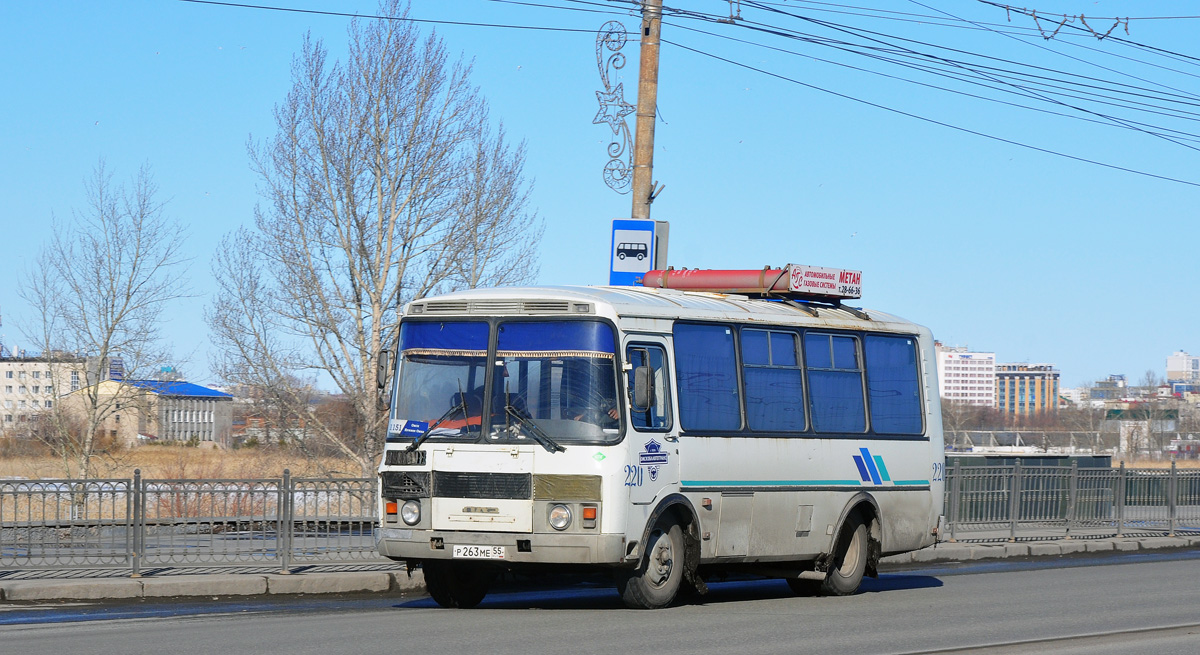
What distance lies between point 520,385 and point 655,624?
2339 mm

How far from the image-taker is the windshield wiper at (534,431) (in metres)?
11.4

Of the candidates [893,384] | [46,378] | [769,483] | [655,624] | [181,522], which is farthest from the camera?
[46,378]

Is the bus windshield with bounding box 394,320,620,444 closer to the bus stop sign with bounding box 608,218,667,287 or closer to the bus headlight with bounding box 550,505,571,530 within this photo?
the bus headlight with bounding box 550,505,571,530

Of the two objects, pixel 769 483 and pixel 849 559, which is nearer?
pixel 769 483

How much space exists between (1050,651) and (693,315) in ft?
15.2

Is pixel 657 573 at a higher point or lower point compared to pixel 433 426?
lower

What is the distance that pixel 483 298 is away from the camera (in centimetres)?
1203

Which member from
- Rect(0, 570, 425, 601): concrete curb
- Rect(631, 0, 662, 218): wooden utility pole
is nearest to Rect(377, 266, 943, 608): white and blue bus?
Rect(0, 570, 425, 601): concrete curb

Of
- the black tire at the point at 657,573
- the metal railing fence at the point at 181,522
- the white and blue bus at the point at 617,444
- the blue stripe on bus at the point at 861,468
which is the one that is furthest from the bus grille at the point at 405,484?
the blue stripe on bus at the point at 861,468

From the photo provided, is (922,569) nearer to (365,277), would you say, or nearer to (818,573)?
(818,573)

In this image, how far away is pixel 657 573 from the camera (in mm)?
11969

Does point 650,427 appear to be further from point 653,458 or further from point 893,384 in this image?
point 893,384

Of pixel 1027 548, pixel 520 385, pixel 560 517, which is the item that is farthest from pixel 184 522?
pixel 1027 548

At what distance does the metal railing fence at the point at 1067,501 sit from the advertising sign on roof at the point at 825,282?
7.15 meters
